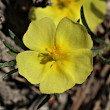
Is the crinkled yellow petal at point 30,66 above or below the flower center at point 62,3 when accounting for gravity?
below

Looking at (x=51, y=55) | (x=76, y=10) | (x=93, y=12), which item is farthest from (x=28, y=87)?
(x=93, y=12)

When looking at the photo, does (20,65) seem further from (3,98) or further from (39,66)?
(3,98)

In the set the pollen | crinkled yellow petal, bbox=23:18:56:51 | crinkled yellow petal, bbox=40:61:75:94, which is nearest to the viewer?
crinkled yellow petal, bbox=40:61:75:94

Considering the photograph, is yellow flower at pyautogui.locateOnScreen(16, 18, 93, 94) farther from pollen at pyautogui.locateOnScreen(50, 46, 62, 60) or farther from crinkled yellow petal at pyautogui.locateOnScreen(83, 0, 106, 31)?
crinkled yellow petal at pyautogui.locateOnScreen(83, 0, 106, 31)

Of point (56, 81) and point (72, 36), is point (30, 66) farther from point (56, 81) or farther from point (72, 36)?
point (72, 36)

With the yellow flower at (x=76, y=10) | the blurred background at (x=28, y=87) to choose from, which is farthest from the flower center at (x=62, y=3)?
the blurred background at (x=28, y=87)

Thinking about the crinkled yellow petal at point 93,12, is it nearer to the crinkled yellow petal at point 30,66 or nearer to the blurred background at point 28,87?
the blurred background at point 28,87

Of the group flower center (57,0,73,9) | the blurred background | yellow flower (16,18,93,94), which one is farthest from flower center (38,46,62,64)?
flower center (57,0,73,9)
